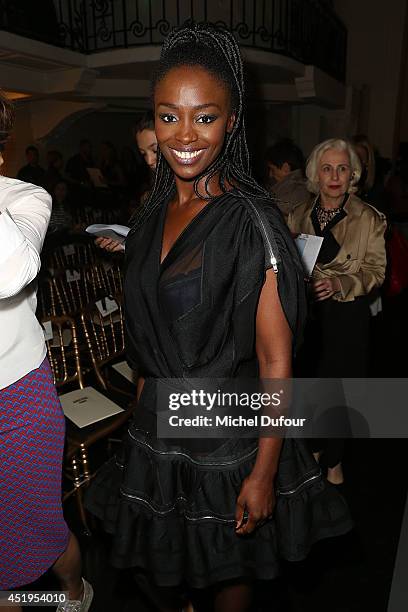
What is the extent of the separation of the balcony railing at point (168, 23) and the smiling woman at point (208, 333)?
19.3ft

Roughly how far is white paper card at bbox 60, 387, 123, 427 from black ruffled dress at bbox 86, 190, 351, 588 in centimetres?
96

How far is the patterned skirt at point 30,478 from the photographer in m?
1.38

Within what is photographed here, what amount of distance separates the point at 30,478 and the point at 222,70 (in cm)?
120

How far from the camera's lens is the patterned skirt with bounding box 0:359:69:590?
4.54ft

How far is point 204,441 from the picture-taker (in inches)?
51.3

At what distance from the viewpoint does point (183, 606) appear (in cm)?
177

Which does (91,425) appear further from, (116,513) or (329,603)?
(329,603)

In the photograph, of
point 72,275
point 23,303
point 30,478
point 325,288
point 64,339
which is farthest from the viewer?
point 72,275

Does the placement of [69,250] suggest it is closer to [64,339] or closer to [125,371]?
[64,339]

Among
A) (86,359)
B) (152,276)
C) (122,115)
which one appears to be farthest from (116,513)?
(122,115)

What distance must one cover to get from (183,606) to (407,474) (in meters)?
1.65

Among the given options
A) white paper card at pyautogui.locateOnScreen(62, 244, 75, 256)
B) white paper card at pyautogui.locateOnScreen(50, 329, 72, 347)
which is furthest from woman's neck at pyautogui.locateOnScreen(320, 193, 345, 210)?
white paper card at pyautogui.locateOnScreen(62, 244, 75, 256)

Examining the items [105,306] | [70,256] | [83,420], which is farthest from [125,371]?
[70,256]

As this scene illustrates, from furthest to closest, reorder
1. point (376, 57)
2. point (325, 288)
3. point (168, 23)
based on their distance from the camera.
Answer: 1. point (376, 57)
2. point (168, 23)
3. point (325, 288)
